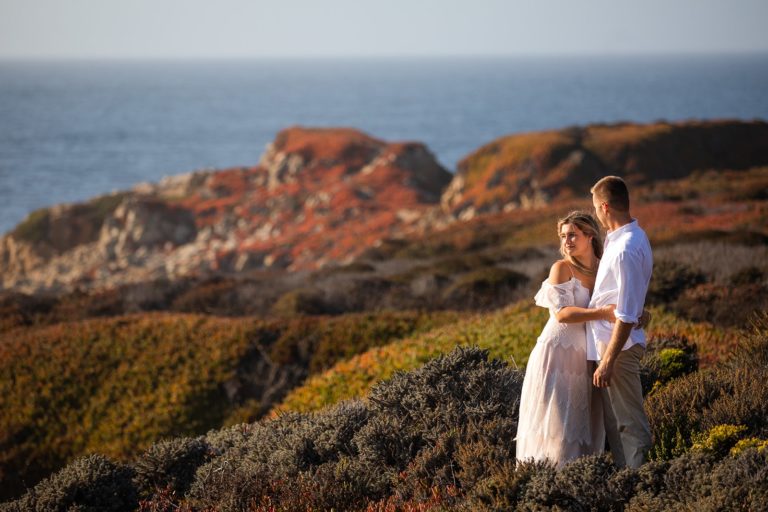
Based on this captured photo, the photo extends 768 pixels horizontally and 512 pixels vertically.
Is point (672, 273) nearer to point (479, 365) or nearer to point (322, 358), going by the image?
point (322, 358)

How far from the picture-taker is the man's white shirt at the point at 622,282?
5711mm

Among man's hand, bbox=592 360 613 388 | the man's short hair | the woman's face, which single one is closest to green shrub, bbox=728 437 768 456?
man's hand, bbox=592 360 613 388

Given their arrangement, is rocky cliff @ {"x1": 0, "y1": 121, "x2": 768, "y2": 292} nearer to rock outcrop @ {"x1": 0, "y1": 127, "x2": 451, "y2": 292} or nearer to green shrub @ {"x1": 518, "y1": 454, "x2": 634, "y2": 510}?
rock outcrop @ {"x1": 0, "y1": 127, "x2": 451, "y2": 292}

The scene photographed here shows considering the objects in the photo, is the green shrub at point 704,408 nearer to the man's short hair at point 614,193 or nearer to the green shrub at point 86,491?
the man's short hair at point 614,193

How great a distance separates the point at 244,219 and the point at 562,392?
40.3 meters

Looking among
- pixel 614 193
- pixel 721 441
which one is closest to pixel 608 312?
pixel 614 193

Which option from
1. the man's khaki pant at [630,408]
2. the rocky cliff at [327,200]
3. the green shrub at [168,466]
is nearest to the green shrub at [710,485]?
the man's khaki pant at [630,408]

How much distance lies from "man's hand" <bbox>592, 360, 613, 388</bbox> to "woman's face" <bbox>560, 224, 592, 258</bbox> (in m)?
0.91

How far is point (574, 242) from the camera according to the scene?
6234 mm

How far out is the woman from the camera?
6062 mm

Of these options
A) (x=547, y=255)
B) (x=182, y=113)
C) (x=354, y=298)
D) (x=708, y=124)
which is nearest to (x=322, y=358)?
(x=354, y=298)

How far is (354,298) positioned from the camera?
18.1m

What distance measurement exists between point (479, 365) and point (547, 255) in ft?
47.0

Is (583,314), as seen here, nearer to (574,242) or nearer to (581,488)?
(574,242)
